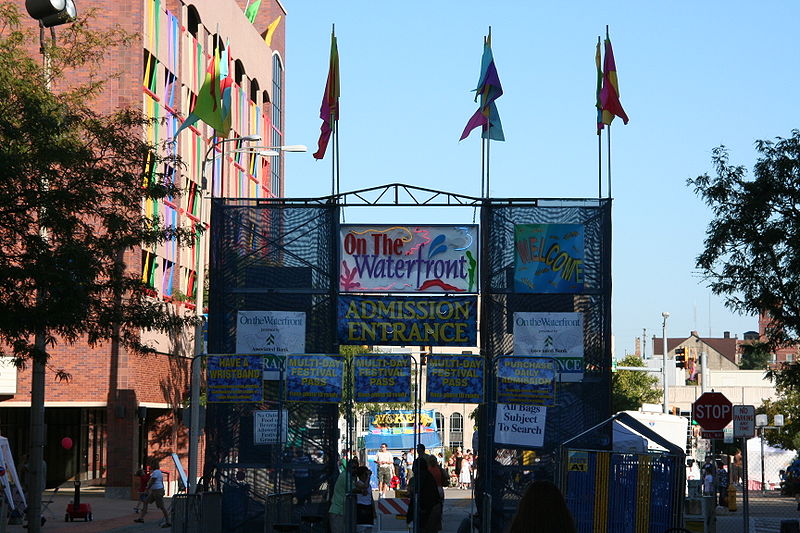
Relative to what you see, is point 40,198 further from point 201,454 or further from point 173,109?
point 201,454

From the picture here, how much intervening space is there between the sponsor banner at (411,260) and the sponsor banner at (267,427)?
104 inches

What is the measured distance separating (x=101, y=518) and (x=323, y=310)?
12.0 metres

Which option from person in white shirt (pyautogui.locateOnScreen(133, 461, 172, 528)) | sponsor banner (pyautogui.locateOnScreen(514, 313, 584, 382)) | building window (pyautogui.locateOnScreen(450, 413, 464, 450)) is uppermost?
sponsor banner (pyautogui.locateOnScreen(514, 313, 584, 382))

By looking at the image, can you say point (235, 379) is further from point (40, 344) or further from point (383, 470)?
point (383, 470)

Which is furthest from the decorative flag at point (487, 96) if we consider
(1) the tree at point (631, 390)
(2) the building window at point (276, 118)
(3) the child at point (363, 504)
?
(1) the tree at point (631, 390)

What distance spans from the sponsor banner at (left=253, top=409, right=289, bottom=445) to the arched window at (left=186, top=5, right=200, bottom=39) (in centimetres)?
3381

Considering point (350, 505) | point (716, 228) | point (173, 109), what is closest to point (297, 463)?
point (350, 505)

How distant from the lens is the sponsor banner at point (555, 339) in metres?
23.7

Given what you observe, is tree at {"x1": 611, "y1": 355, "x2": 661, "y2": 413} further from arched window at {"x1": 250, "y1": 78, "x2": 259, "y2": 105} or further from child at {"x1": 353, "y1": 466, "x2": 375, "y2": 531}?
child at {"x1": 353, "y1": 466, "x2": 375, "y2": 531}

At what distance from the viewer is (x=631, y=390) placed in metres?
87.5

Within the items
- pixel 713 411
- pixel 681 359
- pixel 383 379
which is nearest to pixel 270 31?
pixel 681 359

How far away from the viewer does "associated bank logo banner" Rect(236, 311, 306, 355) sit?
23859 millimetres

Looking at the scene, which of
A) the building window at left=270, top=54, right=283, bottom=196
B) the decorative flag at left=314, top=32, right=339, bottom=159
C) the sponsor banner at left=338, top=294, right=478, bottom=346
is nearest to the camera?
the sponsor banner at left=338, top=294, right=478, bottom=346

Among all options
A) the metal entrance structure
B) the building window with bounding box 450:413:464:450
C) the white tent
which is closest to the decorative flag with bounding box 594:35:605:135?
the metal entrance structure
